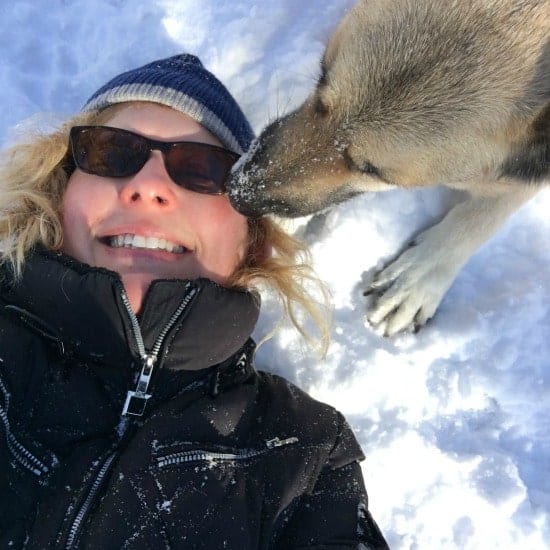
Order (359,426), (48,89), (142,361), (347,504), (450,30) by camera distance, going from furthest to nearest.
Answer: (48,89), (359,426), (347,504), (142,361), (450,30)

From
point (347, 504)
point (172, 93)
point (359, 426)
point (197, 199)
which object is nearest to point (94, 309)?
point (197, 199)

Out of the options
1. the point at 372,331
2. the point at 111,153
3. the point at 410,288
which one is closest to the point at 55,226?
the point at 111,153

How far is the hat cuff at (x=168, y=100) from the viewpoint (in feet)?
8.59

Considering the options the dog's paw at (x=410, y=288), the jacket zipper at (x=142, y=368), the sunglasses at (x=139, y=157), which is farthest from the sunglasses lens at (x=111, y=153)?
the dog's paw at (x=410, y=288)

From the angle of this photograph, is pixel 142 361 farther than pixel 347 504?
No

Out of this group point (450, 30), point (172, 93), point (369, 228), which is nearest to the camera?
point (450, 30)

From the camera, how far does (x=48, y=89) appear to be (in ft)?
11.9

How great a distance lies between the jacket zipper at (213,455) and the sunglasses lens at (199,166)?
1157mm

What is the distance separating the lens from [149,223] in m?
2.37

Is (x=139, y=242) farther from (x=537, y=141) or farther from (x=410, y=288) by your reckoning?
(x=537, y=141)

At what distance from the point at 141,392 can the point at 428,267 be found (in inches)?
70.4

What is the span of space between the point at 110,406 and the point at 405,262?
185cm

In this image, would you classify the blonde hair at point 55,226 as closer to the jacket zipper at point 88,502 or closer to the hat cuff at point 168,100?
the hat cuff at point 168,100

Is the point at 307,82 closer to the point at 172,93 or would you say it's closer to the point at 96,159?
the point at 172,93
